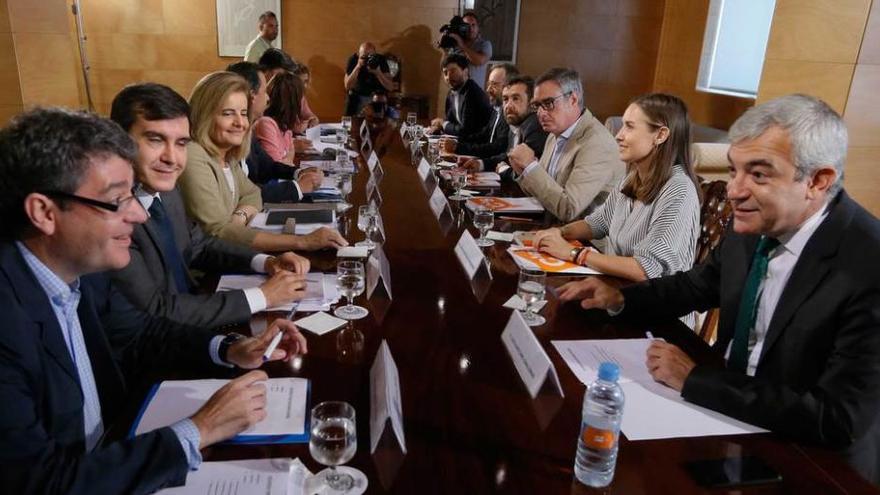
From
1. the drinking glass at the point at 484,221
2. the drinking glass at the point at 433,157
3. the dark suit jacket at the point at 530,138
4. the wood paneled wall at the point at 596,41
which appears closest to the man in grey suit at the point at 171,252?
the drinking glass at the point at 484,221

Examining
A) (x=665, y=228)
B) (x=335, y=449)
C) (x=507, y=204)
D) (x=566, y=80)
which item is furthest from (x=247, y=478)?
(x=566, y=80)

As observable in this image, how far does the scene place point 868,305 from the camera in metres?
1.16

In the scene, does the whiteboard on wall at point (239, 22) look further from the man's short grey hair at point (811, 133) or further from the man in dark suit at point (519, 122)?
the man's short grey hair at point (811, 133)

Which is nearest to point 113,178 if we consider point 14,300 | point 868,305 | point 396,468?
point 14,300

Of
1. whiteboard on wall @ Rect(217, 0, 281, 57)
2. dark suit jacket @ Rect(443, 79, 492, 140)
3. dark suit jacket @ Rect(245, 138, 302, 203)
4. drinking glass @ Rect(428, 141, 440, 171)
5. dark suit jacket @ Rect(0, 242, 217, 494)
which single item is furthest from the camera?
whiteboard on wall @ Rect(217, 0, 281, 57)

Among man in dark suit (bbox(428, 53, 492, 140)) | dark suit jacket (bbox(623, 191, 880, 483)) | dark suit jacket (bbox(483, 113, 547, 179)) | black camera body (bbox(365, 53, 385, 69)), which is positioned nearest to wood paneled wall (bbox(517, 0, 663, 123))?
black camera body (bbox(365, 53, 385, 69))

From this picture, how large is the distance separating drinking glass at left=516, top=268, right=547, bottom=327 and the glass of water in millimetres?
727

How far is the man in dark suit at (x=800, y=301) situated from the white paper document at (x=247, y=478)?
782mm

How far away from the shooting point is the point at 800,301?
1.26 m

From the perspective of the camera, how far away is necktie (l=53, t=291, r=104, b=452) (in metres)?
1.12

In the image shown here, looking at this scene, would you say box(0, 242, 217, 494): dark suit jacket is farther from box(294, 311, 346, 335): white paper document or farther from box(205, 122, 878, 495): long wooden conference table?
box(294, 311, 346, 335): white paper document

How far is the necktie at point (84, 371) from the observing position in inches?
44.2

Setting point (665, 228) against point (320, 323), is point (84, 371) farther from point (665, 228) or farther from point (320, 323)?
point (665, 228)

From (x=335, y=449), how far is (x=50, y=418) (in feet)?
1.73
